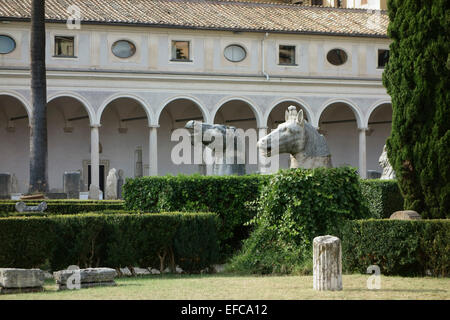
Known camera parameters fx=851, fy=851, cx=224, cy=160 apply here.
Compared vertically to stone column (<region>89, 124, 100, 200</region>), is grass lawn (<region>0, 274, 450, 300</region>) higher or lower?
lower

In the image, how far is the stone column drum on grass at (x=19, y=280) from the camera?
10.1m

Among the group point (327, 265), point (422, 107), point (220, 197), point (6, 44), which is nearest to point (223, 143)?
point (220, 197)

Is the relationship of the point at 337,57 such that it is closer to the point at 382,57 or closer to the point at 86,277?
the point at 382,57

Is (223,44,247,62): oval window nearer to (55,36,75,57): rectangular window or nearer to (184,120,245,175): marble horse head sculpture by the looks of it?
(55,36,75,57): rectangular window

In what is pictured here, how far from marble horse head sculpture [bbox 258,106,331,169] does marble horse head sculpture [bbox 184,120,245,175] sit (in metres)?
2.16

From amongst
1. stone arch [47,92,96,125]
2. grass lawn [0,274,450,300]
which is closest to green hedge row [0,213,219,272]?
grass lawn [0,274,450,300]

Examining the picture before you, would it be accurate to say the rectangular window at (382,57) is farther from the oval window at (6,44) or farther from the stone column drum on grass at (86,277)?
the stone column drum on grass at (86,277)

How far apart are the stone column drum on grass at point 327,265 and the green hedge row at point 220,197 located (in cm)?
471

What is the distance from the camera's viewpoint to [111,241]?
12.7 meters

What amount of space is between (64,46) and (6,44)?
2.55 metres

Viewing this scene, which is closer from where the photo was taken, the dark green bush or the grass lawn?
the grass lawn

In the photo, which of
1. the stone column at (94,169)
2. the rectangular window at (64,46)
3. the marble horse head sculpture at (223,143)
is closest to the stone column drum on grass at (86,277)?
the marble horse head sculpture at (223,143)

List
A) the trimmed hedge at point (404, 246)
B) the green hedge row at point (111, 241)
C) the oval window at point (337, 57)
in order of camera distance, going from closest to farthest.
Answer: the trimmed hedge at point (404, 246) → the green hedge row at point (111, 241) → the oval window at point (337, 57)

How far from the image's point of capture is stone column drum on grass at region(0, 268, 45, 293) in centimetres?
1013
